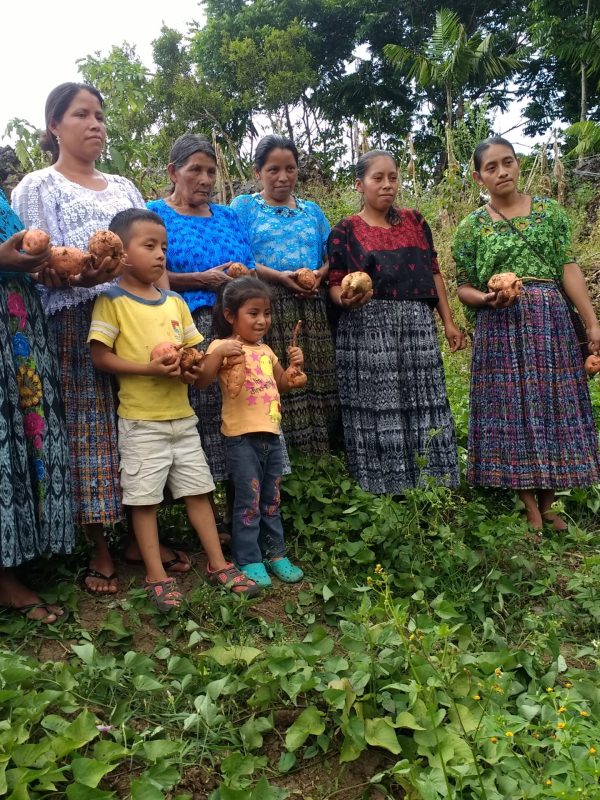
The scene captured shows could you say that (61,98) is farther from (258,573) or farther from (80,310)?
(258,573)

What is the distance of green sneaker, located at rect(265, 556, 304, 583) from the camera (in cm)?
276

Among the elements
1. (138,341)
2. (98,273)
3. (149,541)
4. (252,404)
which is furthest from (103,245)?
(149,541)

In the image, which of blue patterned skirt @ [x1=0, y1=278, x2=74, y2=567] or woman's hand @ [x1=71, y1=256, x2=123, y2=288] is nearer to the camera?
blue patterned skirt @ [x1=0, y1=278, x2=74, y2=567]

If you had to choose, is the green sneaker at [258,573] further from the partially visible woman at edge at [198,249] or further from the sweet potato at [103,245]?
the sweet potato at [103,245]

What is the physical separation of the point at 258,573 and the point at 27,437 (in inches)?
39.4

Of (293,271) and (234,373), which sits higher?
(293,271)

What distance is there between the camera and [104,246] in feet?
7.59

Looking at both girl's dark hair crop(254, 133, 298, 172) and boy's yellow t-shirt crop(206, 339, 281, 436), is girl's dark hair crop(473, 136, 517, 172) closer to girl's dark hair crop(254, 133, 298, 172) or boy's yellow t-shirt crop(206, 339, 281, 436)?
girl's dark hair crop(254, 133, 298, 172)

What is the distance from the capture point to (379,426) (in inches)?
131

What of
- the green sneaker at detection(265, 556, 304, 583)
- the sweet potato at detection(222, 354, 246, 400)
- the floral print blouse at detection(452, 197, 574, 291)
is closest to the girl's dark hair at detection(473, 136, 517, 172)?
the floral print blouse at detection(452, 197, 574, 291)

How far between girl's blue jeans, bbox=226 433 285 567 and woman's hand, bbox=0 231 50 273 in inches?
38.6

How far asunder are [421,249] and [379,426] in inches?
35.7

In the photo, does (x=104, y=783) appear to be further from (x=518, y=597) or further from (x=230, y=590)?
(x=518, y=597)

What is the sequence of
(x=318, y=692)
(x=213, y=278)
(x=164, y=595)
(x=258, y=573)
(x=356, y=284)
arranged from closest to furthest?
1. (x=318, y=692)
2. (x=164, y=595)
3. (x=258, y=573)
4. (x=213, y=278)
5. (x=356, y=284)
